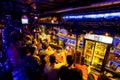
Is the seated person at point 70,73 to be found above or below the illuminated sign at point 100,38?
below

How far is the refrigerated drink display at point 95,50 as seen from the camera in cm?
580

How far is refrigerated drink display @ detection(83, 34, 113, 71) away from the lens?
5.80 meters

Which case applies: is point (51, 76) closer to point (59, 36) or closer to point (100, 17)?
point (100, 17)

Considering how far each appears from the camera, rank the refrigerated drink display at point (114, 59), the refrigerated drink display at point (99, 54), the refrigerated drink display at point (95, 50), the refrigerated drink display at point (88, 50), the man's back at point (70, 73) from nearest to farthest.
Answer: the man's back at point (70, 73), the refrigerated drink display at point (114, 59), the refrigerated drink display at point (95, 50), the refrigerated drink display at point (99, 54), the refrigerated drink display at point (88, 50)

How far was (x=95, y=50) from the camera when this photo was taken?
254 inches

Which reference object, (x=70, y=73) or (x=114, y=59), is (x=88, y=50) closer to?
(x=114, y=59)

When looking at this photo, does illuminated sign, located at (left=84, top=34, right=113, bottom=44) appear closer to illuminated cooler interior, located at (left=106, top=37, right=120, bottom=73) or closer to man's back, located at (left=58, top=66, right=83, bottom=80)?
illuminated cooler interior, located at (left=106, top=37, right=120, bottom=73)

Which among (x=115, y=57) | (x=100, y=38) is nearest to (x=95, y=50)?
(x=100, y=38)

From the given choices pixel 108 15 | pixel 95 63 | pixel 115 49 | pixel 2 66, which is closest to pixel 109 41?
pixel 115 49

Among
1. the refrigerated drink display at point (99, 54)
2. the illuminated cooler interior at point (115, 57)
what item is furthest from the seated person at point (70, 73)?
the refrigerated drink display at point (99, 54)

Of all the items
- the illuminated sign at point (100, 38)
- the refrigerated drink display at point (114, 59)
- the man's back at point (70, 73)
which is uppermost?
the illuminated sign at point (100, 38)

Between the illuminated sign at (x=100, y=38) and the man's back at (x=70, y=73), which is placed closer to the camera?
the man's back at (x=70, y=73)

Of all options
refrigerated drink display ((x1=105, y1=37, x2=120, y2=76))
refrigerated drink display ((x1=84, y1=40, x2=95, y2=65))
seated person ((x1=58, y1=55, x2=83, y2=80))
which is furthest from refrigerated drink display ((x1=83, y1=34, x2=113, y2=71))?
seated person ((x1=58, y1=55, x2=83, y2=80))

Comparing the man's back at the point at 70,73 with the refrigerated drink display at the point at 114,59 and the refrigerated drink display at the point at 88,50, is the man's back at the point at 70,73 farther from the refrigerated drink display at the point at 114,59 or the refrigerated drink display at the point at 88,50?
the refrigerated drink display at the point at 88,50
